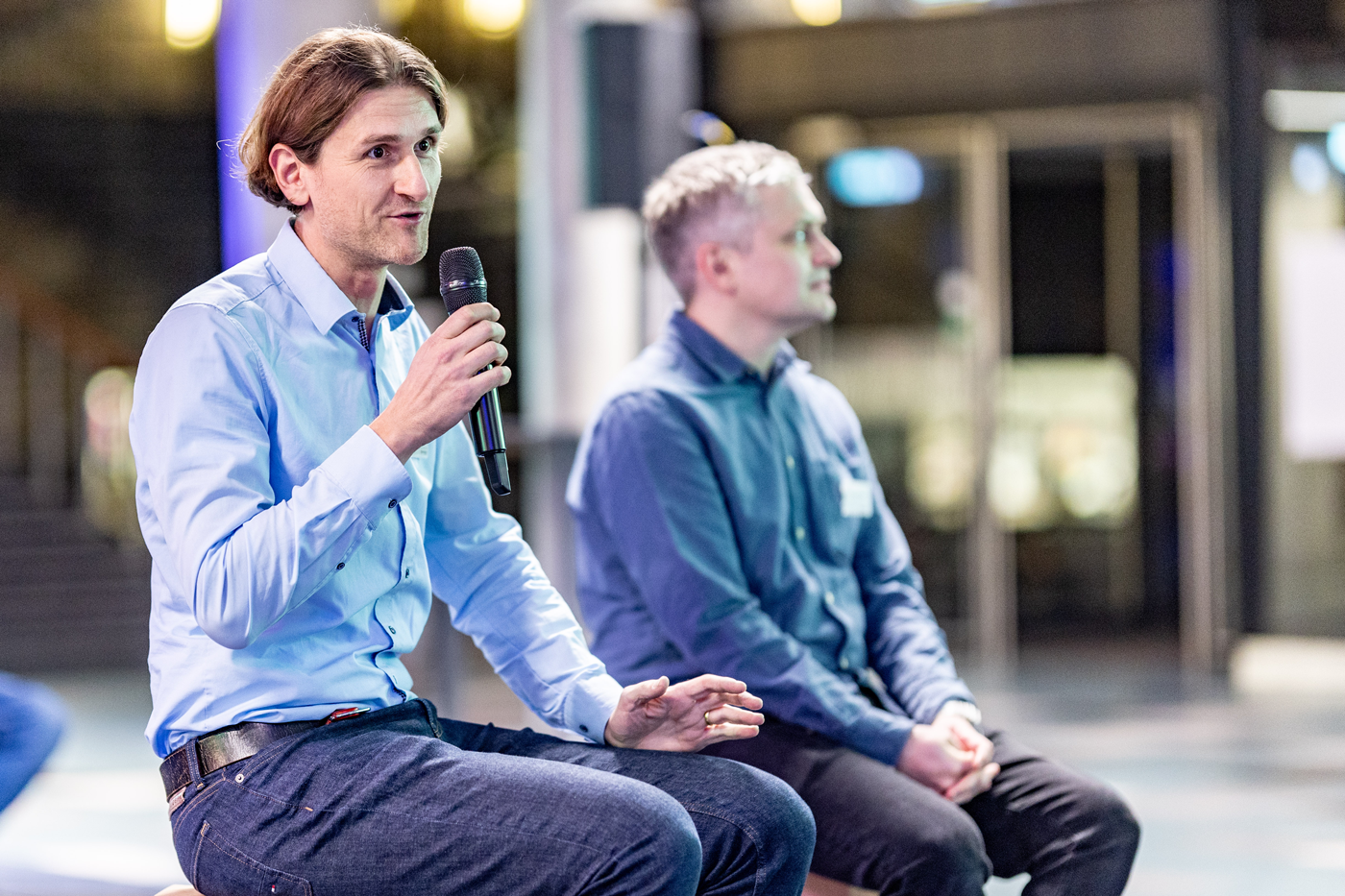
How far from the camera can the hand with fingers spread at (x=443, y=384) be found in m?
1.49

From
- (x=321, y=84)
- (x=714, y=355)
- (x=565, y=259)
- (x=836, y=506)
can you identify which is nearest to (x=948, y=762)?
(x=836, y=506)

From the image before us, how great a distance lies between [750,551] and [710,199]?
1.99ft

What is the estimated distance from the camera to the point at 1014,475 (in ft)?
25.5

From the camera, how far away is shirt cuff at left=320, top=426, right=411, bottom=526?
4.89 feet

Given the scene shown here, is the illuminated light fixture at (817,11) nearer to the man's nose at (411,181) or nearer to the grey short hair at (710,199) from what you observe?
the grey short hair at (710,199)

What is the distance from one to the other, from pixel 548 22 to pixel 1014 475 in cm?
334

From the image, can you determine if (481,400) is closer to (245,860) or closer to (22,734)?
(245,860)

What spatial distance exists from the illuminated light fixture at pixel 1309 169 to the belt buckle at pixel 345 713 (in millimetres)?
6624

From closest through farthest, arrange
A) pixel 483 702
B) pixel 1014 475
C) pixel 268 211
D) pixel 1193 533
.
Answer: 1. pixel 268 211
2. pixel 483 702
3. pixel 1193 533
4. pixel 1014 475

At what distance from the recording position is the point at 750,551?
7.55ft

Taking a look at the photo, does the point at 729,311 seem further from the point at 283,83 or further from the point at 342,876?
the point at 342,876

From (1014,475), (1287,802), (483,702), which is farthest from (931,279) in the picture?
(1287,802)

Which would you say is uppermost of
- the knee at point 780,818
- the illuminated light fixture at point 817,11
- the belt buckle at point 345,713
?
the illuminated light fixture at point 817,11

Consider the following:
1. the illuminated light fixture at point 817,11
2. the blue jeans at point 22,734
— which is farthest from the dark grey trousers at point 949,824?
the illuminated light fixture at point 817,11
